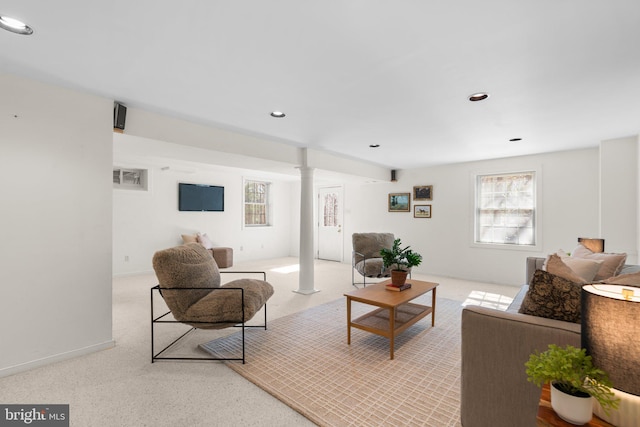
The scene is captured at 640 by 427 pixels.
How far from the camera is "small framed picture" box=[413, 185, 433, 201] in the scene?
6242mm

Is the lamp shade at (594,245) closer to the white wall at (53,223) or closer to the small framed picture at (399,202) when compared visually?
the small framed picture at (399,202)

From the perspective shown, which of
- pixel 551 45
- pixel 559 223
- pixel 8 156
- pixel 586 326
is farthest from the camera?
pixel 559 223

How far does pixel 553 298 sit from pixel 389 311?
1.47 meters

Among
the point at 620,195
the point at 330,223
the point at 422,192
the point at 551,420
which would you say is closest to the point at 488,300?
the point at 620,195

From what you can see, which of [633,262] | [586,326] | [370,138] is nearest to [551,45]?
[586,326]

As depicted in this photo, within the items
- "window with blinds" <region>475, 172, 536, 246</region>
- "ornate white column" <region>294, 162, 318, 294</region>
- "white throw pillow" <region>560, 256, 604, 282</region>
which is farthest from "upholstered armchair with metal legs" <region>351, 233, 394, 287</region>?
"white throw pillow" <region>560, 256, 604, 282</region>

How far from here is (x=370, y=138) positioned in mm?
4055

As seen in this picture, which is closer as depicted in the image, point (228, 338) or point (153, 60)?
point (153, 60)

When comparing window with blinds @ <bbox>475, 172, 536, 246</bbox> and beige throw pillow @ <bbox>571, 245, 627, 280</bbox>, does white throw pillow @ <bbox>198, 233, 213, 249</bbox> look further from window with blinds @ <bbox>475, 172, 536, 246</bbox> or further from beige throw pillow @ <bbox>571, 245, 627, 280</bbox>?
beige throw pillow @ <bbox>571, 245, 627, 280</bbox>

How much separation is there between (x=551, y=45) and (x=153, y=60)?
8.37 feet

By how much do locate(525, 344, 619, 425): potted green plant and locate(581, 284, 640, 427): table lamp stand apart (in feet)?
0.09

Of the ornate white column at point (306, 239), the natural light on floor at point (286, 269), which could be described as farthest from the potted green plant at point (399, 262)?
the natural light on floor at point (286, 269)

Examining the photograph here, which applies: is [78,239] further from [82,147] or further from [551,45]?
[551,45]

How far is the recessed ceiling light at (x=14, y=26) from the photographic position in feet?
5.31
